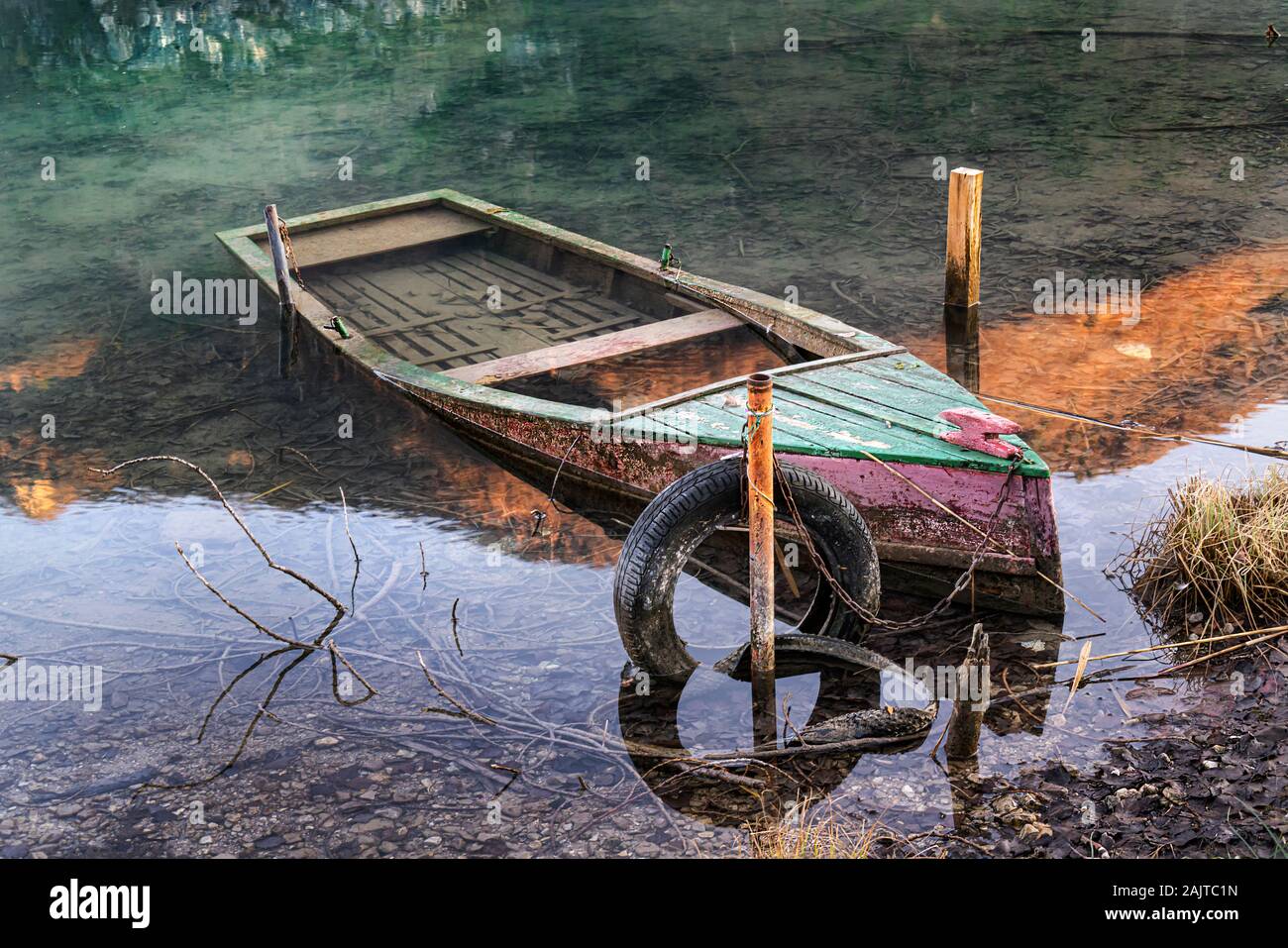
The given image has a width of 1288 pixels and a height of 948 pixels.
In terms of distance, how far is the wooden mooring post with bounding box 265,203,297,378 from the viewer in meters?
8.52

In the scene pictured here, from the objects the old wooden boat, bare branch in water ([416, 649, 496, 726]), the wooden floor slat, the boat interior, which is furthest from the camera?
the wooden floor slat

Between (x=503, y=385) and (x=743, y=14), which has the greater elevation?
(x=743, y=14)

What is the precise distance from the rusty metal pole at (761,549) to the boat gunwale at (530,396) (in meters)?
1.04

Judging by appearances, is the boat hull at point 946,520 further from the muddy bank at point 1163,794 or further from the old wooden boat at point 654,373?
the muddy bank at point 1163,794

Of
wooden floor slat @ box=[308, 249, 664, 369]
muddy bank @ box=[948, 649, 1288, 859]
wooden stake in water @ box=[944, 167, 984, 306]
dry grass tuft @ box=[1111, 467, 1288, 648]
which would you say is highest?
wooden stake in water @ box=[944, 167, 984, 306]

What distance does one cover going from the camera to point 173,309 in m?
9.93

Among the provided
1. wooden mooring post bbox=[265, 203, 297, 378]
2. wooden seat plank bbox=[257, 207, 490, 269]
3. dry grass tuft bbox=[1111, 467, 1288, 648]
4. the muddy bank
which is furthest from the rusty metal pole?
wooden seat plank bbox=[257, 207, 490, 269]

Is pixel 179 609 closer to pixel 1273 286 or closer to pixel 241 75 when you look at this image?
pixel 1273 286

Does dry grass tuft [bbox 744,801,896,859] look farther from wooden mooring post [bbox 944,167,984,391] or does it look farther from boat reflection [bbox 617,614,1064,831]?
wooden mooring post [bbox 944,167,984,391]

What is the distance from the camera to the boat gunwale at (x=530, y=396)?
6.32 metres

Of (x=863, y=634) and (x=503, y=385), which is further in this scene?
(x=503, y=385)

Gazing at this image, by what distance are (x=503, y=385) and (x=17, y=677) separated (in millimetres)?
3569

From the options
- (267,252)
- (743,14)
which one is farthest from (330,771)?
(743,14)

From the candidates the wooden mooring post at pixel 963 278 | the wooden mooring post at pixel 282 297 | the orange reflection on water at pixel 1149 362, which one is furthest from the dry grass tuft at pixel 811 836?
the wooden mooring post at pixel 282 297
